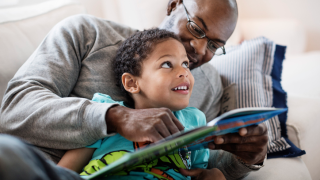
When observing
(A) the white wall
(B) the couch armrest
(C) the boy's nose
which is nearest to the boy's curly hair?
(C) the boy's nose

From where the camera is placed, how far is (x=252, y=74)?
154 cm

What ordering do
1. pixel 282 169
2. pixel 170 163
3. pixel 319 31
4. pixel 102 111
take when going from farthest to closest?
pixel 319 31 → pixel 282 169 → pixel 170 163 → pixel 102 111

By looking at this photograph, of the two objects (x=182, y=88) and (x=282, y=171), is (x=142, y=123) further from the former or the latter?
(x=282, y=171)

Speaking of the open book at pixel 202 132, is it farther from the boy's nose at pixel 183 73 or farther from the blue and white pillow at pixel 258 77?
the blue and white pillow at pixel 258 77

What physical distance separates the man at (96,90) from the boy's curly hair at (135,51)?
50 millimetres

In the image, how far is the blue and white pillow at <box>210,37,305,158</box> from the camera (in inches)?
55.0

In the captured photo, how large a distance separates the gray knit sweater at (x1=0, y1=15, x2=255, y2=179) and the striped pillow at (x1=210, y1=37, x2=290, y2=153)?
0.21 meters

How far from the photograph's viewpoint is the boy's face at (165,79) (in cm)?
95

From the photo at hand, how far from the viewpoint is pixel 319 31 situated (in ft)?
10.9

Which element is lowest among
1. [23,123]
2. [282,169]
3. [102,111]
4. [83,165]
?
[282,169]

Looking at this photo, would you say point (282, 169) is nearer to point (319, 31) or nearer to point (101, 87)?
point (101, 87)

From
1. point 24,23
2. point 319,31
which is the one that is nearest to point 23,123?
point 24,23

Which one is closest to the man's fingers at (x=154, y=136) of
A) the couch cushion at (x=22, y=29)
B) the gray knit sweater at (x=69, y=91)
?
the gray knit sweater at (x=69, y=91)

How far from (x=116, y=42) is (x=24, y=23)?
488 millimetres
